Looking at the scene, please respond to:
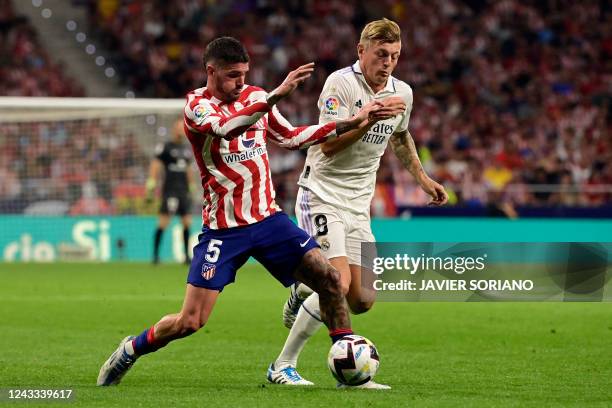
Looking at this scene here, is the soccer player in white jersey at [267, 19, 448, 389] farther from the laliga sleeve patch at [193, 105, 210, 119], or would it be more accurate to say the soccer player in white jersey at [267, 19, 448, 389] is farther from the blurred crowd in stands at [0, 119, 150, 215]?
the blurred crowd in stands at [0, 119, 150, 215]

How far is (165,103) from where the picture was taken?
68.7 feet

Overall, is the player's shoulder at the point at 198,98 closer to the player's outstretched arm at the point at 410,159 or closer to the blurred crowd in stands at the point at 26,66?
the player's outstretched arm at the point at 410,159

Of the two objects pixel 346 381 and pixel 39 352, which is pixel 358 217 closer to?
pixel 346 381

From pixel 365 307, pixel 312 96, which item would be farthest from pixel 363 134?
pixel 312 96

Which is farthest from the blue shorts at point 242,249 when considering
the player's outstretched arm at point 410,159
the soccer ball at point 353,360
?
the player's outstretched arm at point 410,159

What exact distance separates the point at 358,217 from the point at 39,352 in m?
2.74

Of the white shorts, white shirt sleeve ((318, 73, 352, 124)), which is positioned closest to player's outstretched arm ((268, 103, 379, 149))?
white shirt sleeve ((318, 73, 352, 124))

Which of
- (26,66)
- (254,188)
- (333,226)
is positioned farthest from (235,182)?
(26,66)

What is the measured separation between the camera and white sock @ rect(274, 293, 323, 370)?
7711 mm

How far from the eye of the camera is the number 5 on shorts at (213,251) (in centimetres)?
720

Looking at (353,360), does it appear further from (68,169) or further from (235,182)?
(68,169)

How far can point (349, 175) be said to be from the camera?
8.19 metres

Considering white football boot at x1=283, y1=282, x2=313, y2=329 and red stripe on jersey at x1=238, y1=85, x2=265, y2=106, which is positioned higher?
red stripe on jersey at x1=238, y1=85, x2=265, y2=106

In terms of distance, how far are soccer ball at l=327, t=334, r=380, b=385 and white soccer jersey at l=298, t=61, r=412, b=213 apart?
4.64 feet
